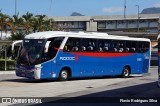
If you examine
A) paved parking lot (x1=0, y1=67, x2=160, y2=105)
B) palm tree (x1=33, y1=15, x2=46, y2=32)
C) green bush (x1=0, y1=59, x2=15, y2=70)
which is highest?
palm tree (x1=33, y1=15, x2=46, y2=32)

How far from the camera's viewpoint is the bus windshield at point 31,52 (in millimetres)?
23672

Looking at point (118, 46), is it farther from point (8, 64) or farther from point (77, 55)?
point (8, 64)

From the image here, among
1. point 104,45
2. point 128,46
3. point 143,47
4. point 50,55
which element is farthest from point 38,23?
point 50,55

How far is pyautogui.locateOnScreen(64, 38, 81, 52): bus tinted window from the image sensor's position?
25009 millimetres

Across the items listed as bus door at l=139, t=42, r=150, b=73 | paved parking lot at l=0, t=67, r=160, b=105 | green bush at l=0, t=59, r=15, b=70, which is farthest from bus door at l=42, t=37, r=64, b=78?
green bush at l=0, t=59, r=15, b=70

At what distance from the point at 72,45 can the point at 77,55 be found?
76cm

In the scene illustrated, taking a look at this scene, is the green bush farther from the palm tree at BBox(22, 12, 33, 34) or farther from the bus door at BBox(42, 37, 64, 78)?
the palm tree at BBox(22, 12, 33, 34)

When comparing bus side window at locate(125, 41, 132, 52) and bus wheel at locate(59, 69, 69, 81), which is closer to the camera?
bus wheel at locate(59, 69, 69, 81)

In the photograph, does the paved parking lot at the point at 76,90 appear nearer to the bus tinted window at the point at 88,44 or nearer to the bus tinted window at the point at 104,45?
the bus tinted window at the point at 88,44

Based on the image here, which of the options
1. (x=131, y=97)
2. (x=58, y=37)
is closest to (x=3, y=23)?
(x=58, y=37)

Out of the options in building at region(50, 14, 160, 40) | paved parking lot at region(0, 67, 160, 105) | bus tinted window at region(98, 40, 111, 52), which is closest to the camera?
paved parking lot at region(0, 67, 160, 105)

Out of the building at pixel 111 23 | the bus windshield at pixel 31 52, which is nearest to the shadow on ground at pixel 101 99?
the bus windshield at pixel 31 52

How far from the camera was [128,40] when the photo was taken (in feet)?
96.8

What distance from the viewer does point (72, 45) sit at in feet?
83.3
